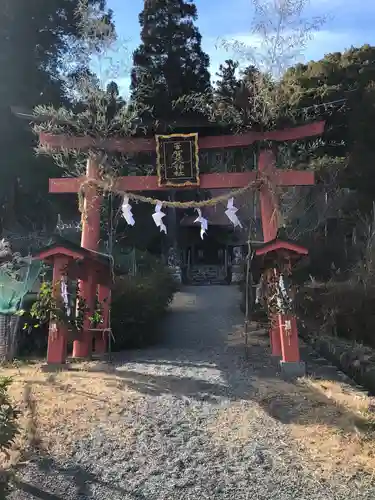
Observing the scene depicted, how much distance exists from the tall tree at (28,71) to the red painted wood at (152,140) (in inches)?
349

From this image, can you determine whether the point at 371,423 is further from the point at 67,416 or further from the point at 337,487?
the point at 67,416

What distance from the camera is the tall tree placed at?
62.4ft

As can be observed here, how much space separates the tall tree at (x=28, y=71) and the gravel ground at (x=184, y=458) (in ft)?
43.7

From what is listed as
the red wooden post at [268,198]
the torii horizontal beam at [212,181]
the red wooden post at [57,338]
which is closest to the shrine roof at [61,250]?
the red wooden post at [57,338]

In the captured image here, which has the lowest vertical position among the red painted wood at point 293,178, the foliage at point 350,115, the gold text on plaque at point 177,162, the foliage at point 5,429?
the foliage at point 5,429

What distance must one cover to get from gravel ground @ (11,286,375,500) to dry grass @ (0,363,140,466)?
173 millimetres

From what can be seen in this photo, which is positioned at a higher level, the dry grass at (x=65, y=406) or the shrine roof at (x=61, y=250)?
the shrine roof at (x=61, y=250)

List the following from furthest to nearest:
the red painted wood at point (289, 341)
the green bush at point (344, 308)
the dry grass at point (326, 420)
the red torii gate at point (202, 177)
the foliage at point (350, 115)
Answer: the foliage at point (350, 115), the green bush at point (344, 308), the red torii gate at point (202, 177), the red painted wood at point (289, 341), the dry grass at point (326, 420)

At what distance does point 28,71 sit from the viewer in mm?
19375

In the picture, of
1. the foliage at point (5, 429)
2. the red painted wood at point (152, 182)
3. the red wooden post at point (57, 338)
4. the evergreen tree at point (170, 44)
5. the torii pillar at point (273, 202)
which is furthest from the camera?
the evergreen tree at point (170, 44)

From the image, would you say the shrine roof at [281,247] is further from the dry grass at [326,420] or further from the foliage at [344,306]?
the foliage at [344,306]

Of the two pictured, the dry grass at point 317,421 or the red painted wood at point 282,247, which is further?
the red painted wood at point 282,247

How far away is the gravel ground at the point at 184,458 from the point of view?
479cm

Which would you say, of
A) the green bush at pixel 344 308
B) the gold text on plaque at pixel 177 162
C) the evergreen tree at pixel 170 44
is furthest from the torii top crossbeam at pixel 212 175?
the evergreen tree at pixel 170 44
